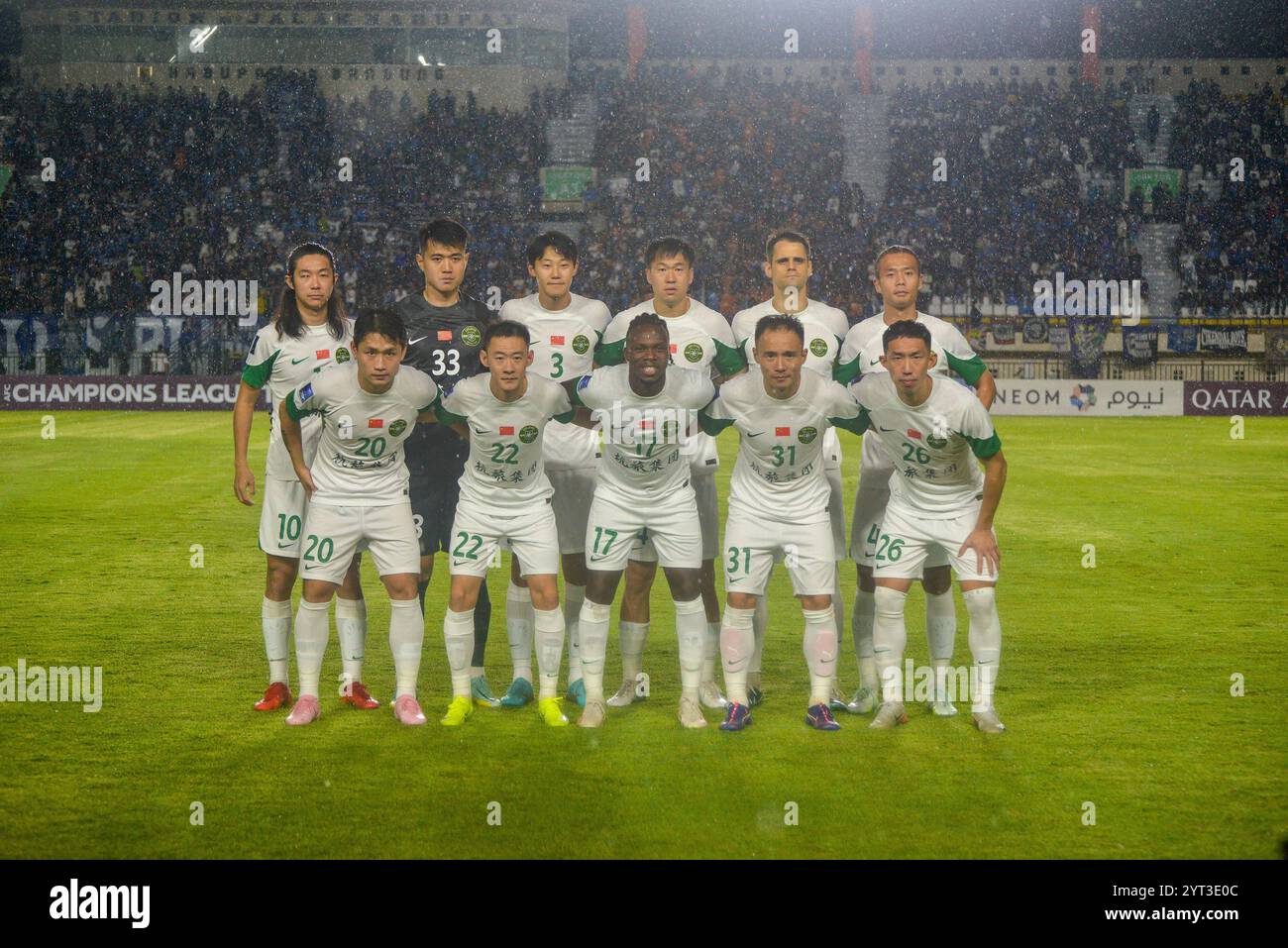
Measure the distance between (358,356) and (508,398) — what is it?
2.47ft

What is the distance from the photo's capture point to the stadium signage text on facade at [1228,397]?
30922 millimetres

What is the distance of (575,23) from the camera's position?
41.8 meters

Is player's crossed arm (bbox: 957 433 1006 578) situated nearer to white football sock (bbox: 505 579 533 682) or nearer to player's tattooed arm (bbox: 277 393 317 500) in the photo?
white football sock (bbox: 505 579 533 682)

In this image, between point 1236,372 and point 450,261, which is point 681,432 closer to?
point 450,261

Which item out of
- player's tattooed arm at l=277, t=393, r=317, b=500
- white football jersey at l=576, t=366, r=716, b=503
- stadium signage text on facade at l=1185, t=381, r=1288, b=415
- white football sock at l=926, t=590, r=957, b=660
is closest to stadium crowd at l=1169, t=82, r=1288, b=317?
stadium signage text on facade at l=1185, t=381, r=1288, b=415

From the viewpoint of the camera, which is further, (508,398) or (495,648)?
(495,648)

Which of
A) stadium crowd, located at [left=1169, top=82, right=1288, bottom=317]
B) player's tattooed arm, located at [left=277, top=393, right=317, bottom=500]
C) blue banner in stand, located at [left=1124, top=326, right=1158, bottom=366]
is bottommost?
player's tattooed arm, located at [left=277, top=393, right=317, bottom=500]

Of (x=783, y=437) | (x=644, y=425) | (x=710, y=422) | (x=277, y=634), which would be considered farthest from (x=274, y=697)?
(x=783, y=437)

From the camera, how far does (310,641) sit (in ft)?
22.4

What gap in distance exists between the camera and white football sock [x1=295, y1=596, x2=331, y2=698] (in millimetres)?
6816

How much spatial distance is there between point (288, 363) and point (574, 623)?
81.5 inches

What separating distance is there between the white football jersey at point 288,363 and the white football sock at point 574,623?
62.9 inches

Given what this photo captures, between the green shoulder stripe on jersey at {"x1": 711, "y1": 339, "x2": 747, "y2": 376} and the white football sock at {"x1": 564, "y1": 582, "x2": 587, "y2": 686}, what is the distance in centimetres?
148
